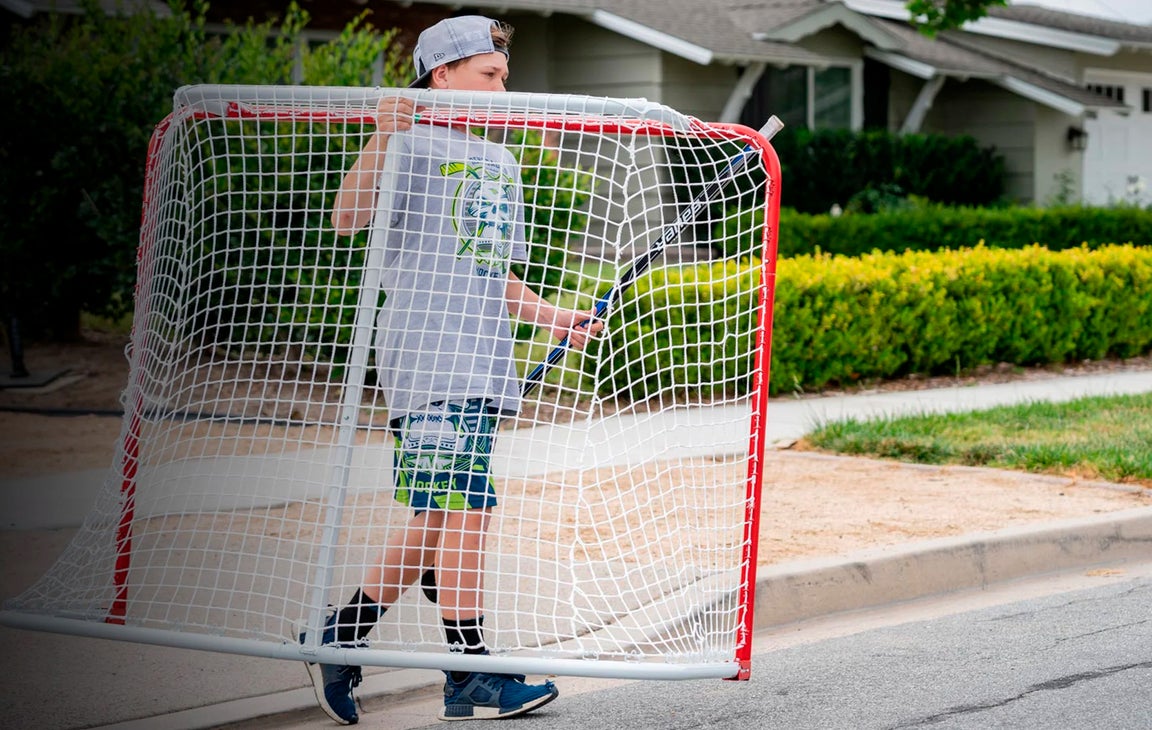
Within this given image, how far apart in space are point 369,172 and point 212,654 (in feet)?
6.34

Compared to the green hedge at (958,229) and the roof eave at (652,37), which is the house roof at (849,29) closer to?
the roof eave at (652,37)

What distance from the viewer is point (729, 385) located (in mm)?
11820

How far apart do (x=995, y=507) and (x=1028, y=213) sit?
12.9 meters

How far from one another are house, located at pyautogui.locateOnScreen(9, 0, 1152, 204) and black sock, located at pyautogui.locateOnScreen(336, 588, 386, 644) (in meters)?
11.1

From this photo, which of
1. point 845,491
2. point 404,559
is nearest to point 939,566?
point 845,491

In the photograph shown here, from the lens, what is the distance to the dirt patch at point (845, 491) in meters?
7.06

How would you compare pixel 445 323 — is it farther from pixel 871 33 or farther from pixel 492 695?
pixel 871 33

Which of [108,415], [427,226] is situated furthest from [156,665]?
[108,415]

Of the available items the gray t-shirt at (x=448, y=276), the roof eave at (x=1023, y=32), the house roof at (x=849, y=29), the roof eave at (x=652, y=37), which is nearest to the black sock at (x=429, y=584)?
the gray t-shirt at (x=448, y=276)

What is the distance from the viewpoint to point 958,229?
1894 centimetres

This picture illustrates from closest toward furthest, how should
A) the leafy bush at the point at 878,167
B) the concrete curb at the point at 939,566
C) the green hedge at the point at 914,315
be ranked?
the concrete curb at the point at 939,566, the green hedge at the point at 914,315, the leafy bush at the point at 878,167

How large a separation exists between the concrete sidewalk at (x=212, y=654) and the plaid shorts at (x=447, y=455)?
91cm

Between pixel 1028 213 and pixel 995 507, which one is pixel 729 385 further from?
pixel 1028 213

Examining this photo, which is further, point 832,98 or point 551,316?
point 832,98
